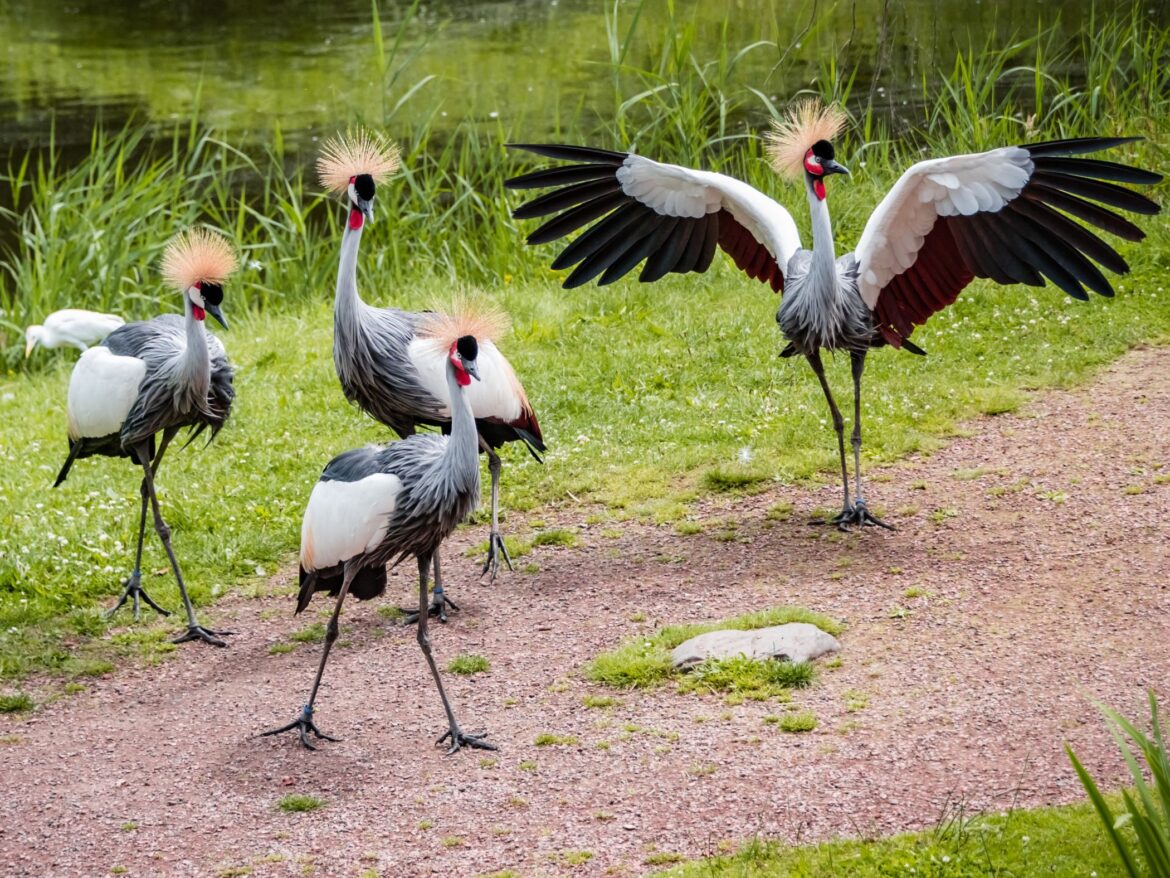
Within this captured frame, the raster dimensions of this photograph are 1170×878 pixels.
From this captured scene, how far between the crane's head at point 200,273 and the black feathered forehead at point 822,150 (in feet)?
8.18

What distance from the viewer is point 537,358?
26.7 feet

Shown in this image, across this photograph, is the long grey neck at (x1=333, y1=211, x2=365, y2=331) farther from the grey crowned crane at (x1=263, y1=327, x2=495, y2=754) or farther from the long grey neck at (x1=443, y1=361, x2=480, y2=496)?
the long grey neck at (x1=443, y1=361, x2=480, y2=496)

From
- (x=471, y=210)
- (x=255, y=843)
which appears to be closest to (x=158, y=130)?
(x=471, y=210)

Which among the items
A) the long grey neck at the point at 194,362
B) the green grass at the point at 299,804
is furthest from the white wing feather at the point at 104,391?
the green grass at the point at 299,804

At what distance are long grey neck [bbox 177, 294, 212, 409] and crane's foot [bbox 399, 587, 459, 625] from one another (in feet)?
4.06

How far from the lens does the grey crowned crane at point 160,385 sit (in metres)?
5.63

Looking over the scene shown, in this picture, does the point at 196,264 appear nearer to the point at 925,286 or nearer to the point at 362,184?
the point at 362,184

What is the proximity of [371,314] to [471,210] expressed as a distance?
182 inches

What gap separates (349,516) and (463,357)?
65 centimetres

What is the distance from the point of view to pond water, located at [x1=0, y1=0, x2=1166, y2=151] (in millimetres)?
14375

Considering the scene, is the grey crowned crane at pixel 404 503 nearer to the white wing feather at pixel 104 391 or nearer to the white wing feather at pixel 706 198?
the white wing feather at pixel 104 391

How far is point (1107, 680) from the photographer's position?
441 centimetres

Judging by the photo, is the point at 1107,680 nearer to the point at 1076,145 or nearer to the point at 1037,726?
the point at 1037,726

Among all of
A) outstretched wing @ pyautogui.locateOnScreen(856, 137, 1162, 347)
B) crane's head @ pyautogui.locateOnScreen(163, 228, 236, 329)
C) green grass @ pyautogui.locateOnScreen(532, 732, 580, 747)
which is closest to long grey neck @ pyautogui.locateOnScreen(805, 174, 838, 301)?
outstretched wing @ pyautogui.locateOnScreen(856, 137, 1162, 347)
